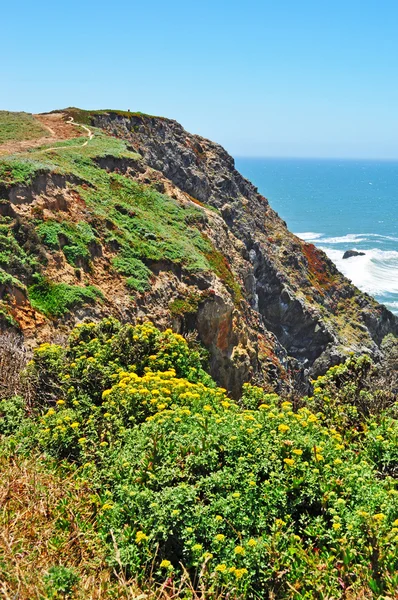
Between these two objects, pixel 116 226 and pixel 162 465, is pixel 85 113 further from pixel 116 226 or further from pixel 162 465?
pixel 162 465

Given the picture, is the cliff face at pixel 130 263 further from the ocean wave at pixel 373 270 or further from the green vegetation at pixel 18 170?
the ocean wave at pixel 373 270

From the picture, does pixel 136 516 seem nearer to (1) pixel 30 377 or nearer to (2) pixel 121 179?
(1) pixel 30 377

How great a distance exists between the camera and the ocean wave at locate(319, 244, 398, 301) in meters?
70.6

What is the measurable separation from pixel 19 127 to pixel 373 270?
60874 mm

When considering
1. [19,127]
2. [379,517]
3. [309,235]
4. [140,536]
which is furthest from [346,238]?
[140,536]

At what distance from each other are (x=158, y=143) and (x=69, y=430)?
137ft

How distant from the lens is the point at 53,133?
1256 inches

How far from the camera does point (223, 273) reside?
25203 millimetres

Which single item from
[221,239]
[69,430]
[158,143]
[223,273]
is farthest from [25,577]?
[158,143]

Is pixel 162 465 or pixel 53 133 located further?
pixel 53 133

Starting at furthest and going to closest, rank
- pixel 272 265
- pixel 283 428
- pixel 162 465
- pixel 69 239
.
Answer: pixel 272 265, pixel 69 239, pixel 283 428, pixel 162 465

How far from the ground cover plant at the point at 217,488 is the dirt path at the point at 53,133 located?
20.0m

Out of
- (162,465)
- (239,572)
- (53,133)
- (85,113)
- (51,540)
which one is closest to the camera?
(239,572)

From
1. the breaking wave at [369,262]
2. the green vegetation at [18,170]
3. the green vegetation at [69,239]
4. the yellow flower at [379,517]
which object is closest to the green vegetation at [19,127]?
the green vegetation at [18,170]
